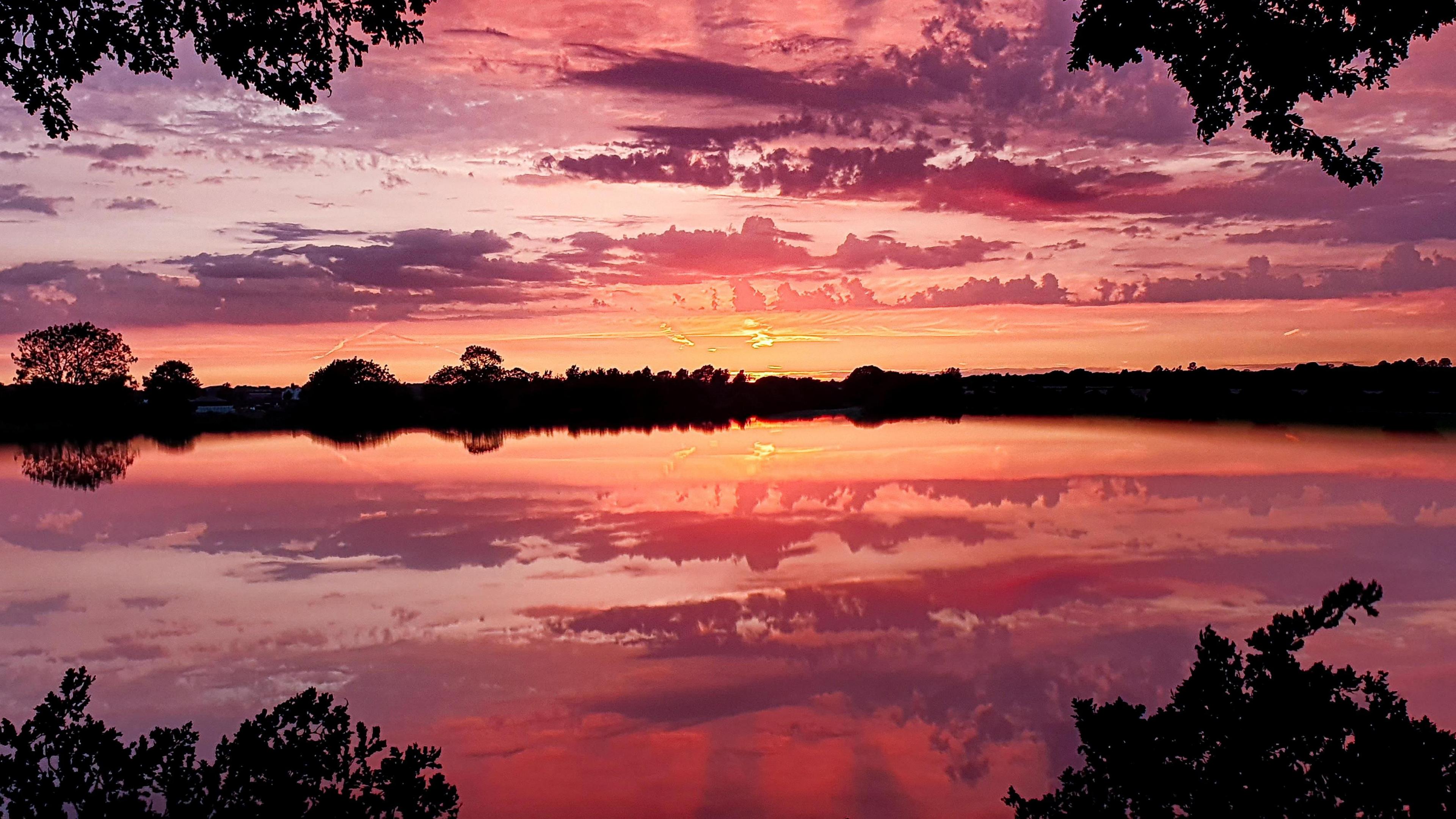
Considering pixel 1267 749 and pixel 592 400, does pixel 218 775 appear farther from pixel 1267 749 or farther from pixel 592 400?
pixel 592 400

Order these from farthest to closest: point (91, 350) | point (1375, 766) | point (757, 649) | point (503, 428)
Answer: point (91, 350), point (503, 428), point (757, 649), point (1375, 766)

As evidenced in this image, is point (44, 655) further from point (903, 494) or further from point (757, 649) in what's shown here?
point (903, 494)

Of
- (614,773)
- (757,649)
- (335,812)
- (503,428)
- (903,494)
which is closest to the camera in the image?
(335,812)

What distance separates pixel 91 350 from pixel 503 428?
127 feet

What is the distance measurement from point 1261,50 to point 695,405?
353 ft

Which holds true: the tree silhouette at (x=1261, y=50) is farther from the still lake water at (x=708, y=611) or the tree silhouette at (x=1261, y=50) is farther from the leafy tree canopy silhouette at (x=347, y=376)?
the leafy tree canopy silhouette at (x=347, y=376)

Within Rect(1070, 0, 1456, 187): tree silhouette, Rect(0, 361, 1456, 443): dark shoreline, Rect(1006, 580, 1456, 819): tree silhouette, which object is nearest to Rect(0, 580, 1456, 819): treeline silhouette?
Rect(1006, 580, 1456, 819): tree silhouette

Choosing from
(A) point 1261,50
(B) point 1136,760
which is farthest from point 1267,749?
(A) point 1261,50

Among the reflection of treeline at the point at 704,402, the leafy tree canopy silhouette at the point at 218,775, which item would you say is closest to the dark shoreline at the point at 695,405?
the reflection of treeline at the point at 704,402

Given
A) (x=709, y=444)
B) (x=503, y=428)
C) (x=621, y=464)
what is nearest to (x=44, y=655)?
(x=621, y=464)

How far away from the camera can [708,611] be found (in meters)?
18.5

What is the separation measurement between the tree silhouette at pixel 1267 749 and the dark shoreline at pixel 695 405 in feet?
238

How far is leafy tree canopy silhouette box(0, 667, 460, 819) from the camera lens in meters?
6.40

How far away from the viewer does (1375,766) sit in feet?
18.5
